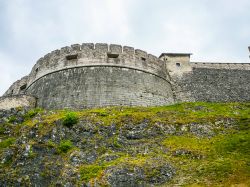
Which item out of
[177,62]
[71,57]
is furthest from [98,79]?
[177,62]

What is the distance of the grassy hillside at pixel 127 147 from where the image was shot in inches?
560

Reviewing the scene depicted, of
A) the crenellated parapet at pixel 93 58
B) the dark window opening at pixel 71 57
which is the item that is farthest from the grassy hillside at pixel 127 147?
the dark window opening at pixel 71 57

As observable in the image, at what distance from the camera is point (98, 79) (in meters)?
25.1

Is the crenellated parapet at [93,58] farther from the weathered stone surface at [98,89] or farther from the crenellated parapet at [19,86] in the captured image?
the crenellated parapet at [19,86]

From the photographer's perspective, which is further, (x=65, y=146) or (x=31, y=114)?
(x=31, y=114)

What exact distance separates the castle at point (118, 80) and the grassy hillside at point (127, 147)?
3348mm

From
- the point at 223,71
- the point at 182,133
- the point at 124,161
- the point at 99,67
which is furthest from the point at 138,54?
the point at 124,161

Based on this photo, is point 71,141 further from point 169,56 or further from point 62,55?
point 169,56

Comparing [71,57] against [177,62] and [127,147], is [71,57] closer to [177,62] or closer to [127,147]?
[177,62]

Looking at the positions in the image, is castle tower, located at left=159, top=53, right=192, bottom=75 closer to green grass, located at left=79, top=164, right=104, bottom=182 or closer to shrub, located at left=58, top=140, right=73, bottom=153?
shrub, located at left=58, top=140, right=73, bottom=153

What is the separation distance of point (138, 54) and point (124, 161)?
13045 millimetres

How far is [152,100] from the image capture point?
25.4 meters

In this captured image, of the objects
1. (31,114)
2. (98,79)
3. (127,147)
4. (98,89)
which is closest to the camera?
(127,147)

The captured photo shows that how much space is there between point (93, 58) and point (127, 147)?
34.0 ft
